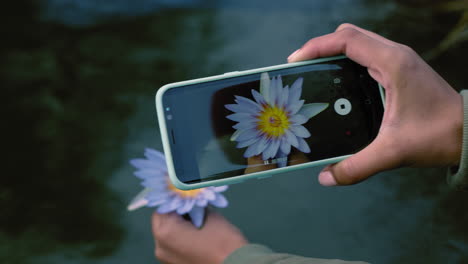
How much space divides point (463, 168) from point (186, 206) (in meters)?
0.53

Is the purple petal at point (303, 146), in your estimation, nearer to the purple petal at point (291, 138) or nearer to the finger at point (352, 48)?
the purple petal at point (291, 138)

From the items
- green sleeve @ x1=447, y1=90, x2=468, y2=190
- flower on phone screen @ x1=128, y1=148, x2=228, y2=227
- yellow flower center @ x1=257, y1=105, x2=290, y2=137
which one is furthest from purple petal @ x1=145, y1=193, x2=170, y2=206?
green sleeve @ x1=447, y1=90, x2=468, y2=190

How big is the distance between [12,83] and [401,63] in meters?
1.03

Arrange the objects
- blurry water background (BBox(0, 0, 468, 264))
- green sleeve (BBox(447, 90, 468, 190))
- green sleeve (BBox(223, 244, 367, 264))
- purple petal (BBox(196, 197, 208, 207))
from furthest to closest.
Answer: blurry water background (BBox(0, 0, 468, 264)) < purple petal (BBox(196, 197, 208, 207)) < green sleeve (BBox(223, 244, 367, 264)) < green sleeve (BBox(447, 90, 468, 190))

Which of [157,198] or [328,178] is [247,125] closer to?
[328,178]

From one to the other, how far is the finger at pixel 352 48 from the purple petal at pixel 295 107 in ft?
0.24

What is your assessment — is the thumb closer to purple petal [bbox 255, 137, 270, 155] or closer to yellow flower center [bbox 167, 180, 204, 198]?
purple petal [bbox 255, 137, 270, 155]

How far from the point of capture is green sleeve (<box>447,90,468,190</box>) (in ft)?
2.10

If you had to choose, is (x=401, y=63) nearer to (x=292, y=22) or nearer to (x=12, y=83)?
(x=292, y=22)

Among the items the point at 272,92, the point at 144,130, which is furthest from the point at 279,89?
the point at 144,130

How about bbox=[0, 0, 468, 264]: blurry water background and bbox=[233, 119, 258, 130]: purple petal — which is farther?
bbox=[0, 0, 468, 264]: blurry water background

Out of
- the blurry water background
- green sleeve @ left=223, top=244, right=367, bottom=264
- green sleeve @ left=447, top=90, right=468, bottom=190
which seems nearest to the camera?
green sleeve @ left=447, top=90, right=468, bottom=190

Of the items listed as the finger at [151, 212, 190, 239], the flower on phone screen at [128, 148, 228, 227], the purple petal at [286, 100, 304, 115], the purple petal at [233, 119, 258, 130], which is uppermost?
the purple petal at [286, 100, 304, 115]

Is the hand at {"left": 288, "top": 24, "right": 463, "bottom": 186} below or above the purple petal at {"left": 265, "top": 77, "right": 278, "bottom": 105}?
below
